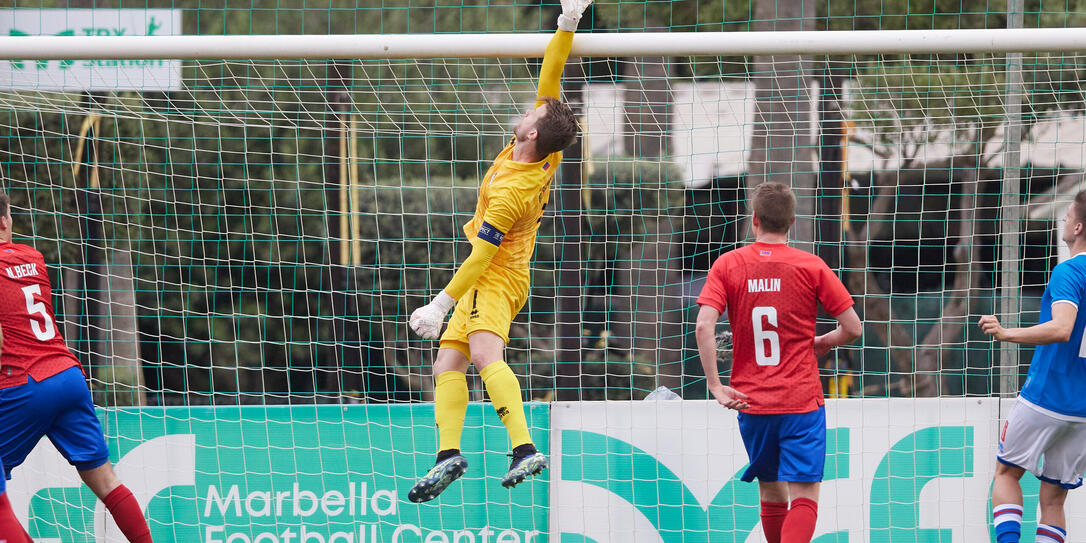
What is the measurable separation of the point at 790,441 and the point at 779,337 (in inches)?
18.1

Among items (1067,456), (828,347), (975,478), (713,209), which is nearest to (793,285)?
(828,347)

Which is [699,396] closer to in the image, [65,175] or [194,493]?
[194,493]

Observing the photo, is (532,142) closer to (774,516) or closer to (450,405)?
(450,405)

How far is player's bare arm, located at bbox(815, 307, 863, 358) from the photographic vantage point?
427cm

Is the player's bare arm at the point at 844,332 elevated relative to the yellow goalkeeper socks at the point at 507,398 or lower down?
elevated

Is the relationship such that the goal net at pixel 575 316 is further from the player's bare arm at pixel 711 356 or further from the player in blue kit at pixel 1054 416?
the player's bare arm at pixel 711 356

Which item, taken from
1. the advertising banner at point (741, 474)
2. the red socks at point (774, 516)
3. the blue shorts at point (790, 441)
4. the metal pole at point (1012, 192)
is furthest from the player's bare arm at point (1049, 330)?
the advertising banner at point (741, 474)

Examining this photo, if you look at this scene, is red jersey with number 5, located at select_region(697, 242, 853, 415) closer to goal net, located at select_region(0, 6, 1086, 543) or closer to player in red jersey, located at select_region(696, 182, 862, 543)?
player in red jersey, located at select_region(696, 182, 862, 543)

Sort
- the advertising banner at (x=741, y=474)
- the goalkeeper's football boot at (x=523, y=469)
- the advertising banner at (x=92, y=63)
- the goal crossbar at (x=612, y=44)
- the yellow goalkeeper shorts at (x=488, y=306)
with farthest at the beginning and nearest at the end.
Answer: the advertising banner at (x=92, y=63), the advertising banner at (x=741, y=474), the goal crossbar at (x=612, y=44), the yellow goalkeeper shorts at (x=488, y=306), the goalkeeper's football boot at (x=523, y=469)

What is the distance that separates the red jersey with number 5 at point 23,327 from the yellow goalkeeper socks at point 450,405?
1.86 metres

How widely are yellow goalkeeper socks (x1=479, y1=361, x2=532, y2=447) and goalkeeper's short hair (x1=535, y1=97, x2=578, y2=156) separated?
987 mm

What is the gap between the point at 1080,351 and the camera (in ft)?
14.9

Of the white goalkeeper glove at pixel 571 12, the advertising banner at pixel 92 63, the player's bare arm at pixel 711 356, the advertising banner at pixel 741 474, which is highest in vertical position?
the advertising banner at pixel 92 63

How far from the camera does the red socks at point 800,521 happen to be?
4.31m
